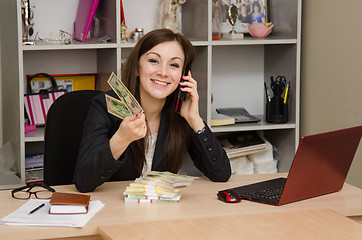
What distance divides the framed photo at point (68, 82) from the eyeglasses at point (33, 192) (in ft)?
4.51

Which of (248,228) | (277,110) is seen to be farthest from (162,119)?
(277,110)

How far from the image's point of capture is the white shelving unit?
2904 millimetres

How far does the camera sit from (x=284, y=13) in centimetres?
332

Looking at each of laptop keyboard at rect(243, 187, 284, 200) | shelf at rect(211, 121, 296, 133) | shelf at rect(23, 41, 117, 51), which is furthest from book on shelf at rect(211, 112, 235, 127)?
laptop keyboard at rect(243, 187, 284, 200)

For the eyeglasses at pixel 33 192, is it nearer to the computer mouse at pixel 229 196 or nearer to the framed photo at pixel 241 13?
the computer mouse at pixel 229 196

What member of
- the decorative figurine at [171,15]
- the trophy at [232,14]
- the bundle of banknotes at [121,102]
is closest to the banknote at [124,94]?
the bundle of banknotes at [121,102]

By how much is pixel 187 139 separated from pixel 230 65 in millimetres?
1484

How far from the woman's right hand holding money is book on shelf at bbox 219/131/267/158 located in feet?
4.86

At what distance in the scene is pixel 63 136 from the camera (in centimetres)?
223

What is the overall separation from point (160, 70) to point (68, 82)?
1.30 meters

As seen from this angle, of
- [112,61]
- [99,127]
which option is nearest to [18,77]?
[112,61]

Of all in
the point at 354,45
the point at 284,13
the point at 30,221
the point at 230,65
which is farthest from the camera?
the point at 230,65

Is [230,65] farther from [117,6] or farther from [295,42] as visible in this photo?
[117,6]

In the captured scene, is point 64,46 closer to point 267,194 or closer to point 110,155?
point 110,155
